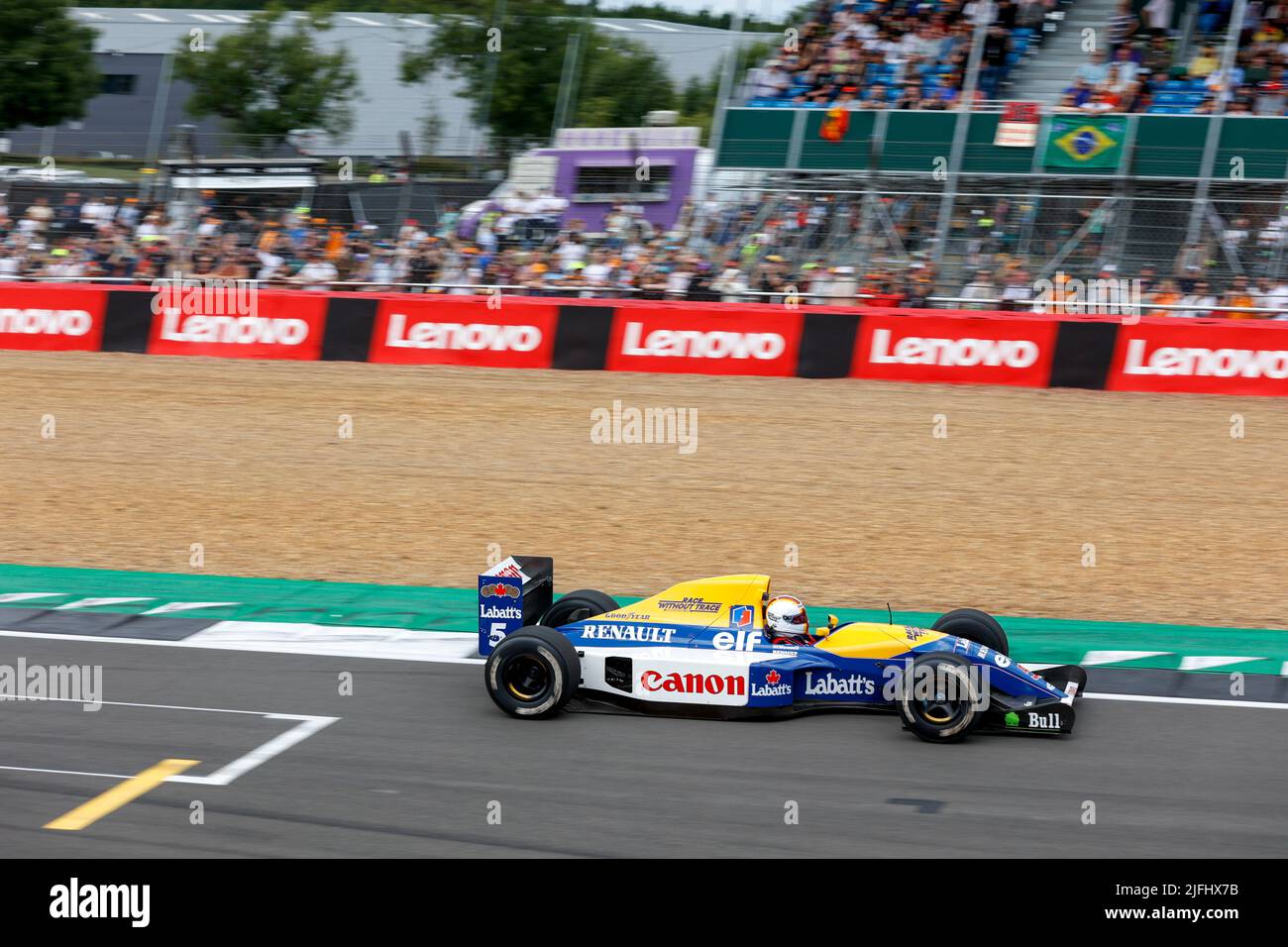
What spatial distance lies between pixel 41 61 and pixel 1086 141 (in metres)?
31.9

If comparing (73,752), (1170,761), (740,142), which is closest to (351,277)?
(740,142)

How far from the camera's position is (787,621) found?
8461 millimetres

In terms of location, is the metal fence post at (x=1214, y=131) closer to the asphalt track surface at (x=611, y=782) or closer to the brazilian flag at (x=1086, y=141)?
the brazilian flag at (x=1086, y=141)

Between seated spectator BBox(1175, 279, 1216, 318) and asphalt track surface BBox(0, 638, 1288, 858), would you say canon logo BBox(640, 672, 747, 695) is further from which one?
seated spectator BBox(1175, 279, 1216, 318)

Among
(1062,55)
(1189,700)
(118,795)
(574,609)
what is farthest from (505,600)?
(1062,55)

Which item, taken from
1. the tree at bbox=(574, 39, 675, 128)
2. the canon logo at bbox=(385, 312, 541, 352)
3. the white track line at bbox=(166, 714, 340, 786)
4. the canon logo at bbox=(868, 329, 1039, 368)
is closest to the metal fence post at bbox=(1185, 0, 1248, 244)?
the canon logo at bbox=(868, 329, 1039, 368)

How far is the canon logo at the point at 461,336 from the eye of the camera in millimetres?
20672

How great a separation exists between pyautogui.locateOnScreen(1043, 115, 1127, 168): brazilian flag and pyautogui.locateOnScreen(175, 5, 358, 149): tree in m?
24.9

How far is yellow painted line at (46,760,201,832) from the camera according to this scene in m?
7.03

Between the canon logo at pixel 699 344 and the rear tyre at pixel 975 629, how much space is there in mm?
11196

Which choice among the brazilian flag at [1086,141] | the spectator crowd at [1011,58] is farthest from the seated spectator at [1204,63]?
the brazilian flag at [1086,141]

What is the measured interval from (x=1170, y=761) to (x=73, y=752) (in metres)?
5.78
